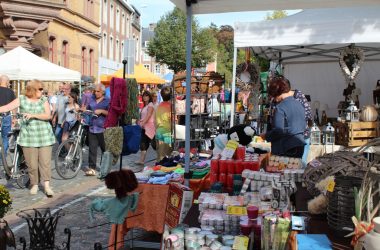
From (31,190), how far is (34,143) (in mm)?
807

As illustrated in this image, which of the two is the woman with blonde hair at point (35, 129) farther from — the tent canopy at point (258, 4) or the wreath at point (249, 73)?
the wreath at point (249, 73)

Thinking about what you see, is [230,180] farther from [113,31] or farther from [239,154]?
[113,31]

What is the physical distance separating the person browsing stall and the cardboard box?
4.66 metres

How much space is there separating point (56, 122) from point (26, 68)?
1473 millimetres

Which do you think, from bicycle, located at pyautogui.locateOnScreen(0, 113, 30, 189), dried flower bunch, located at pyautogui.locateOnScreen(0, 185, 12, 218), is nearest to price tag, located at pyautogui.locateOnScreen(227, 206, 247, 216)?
dried flower bunch, located at pyautogui.locateOnScreen(0, 185, 12, 218)

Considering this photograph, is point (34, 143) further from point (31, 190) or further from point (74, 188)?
point (74, 188)

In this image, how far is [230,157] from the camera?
419 cm

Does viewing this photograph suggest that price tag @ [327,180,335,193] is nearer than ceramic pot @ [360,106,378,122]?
Yes

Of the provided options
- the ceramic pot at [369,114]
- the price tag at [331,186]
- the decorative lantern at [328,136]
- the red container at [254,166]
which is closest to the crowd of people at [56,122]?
the decorative lantern at [328,136]

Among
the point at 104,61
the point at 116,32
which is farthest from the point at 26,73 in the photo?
the point at 116,32

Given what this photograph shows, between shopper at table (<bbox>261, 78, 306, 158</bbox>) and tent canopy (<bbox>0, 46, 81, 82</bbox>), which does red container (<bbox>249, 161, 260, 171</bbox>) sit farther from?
tent canopy (<bbox>0, 46, 81, 82</bbox>)

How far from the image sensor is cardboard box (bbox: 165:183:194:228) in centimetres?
332

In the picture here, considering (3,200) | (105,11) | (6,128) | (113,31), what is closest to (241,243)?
(3,200)

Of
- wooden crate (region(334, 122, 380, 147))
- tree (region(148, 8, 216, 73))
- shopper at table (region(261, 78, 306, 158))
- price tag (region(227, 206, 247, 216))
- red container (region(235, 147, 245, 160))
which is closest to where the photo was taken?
price tag (region(227, 206, 247, 216))
